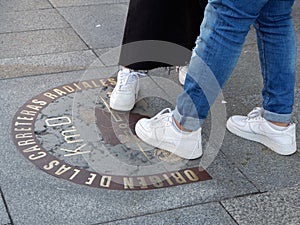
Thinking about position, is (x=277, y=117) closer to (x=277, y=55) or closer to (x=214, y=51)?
(x=277, y=55)

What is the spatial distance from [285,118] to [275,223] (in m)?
0.77

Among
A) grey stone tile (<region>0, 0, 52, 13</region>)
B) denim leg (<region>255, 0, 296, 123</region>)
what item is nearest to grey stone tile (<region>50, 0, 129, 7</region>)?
grey stone tile (<region>0, 0, 52, 13</region>)

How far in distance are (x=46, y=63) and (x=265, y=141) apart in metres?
1.78

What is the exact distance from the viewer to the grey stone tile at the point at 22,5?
5.58 m

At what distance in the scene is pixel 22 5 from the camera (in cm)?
570

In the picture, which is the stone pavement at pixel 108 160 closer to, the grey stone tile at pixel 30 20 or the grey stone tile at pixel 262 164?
the grey stone tile at pixel 262 164

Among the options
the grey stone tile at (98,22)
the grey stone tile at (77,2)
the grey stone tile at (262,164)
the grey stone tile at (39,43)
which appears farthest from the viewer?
the grey stone tile at (77,2)

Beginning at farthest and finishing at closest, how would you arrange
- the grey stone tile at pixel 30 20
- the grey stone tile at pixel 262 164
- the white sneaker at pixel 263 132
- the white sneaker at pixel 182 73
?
the grey stone tile at pixel 30 20
the white sneaker at pixel 182 73
the white sneaker at pixel 263 132
the grey stone tile at pixel 262 164

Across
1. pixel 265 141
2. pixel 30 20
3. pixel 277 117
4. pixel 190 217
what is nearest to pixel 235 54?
Result: pixel 277 117

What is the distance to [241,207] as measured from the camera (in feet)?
9.35

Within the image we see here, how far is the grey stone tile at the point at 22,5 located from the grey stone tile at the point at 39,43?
727 millimetres

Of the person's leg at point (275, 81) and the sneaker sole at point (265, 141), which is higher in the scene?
the person's leg at point (275, 81)

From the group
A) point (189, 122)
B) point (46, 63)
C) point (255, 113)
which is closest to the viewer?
point (189, 122)

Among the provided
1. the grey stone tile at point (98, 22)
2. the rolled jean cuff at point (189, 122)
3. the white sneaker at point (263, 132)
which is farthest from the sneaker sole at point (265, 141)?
the grey stone tile at point (98, 22)
